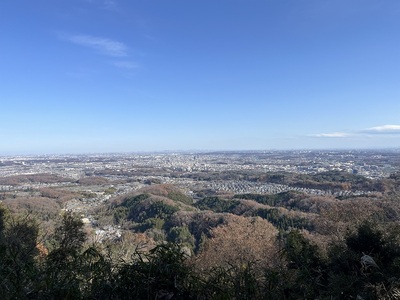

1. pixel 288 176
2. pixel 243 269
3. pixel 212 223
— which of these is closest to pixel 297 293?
pixel 243 269

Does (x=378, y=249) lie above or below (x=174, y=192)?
above

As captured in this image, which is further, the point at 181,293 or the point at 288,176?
the point at 288,176

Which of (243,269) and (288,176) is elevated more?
(243,269)

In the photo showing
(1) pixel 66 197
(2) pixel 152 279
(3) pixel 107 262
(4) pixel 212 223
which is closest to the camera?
(2) pixel 152 279

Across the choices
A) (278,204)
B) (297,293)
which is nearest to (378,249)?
(297,293)

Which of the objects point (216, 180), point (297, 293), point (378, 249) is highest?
point (297, 293)

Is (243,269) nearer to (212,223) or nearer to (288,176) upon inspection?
(212,223)

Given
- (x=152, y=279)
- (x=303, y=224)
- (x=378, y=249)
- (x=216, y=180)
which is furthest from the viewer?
(x=216, y=180)

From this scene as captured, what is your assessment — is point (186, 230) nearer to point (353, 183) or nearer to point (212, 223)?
point (212, 223)

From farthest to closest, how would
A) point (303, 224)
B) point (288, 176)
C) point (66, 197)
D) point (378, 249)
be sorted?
point (288, 176) < point (66, 197) < point (303, 224) < point (378, 249)
